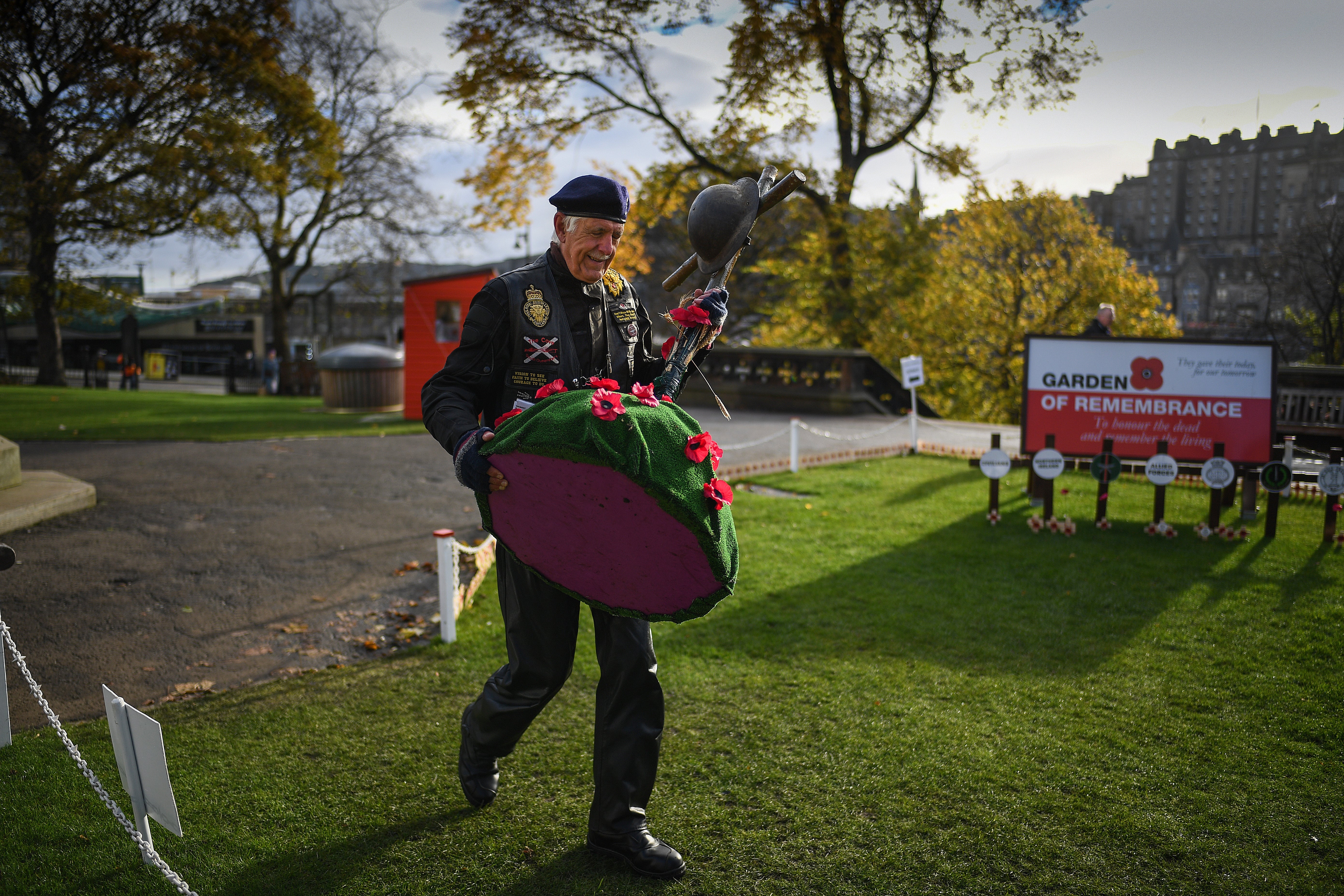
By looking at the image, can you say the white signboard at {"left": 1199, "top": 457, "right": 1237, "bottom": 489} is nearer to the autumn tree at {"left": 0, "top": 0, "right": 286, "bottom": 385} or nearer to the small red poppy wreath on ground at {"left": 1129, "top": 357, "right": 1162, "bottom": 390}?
the small red poppy wreath on ground at {"left": 1129, "top": 357, "right": 1162, "bottom": 390}

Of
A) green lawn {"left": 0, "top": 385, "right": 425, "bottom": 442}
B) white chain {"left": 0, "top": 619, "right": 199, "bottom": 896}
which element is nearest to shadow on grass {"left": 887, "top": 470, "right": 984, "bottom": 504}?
white chain {"left": 0, "top": 619, "right": 199, "bottom": 896}

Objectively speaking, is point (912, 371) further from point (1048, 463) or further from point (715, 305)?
point (715, 305)

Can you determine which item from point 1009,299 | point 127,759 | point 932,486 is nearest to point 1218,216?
point 1009,299

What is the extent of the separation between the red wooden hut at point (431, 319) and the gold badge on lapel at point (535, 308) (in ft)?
50.2

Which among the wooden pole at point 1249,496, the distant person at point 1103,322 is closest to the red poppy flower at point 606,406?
the wooden pole at point 1249,496

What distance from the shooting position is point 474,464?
264 cm

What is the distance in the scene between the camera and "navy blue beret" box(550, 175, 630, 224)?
2.87 m

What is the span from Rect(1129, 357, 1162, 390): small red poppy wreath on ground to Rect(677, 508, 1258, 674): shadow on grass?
5.55 ft

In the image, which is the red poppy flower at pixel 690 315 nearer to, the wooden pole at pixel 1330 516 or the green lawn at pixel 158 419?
the wooden pole at pixel 1330 516

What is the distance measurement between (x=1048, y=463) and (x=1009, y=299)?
19669mm

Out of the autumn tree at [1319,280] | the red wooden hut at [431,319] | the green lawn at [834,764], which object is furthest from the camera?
the autumn tree at [1319,280]

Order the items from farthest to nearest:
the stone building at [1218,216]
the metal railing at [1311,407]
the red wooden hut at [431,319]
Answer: the stone building at [1218,216] < the red wooden hut at [431,319] < the metal railing at [1311,407]

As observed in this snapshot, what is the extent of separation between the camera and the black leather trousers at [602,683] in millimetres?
2961

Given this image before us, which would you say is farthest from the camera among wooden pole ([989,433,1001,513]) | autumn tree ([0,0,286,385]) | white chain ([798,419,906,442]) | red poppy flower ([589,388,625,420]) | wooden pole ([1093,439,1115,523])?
autumn tree ([0,0,286,385])
